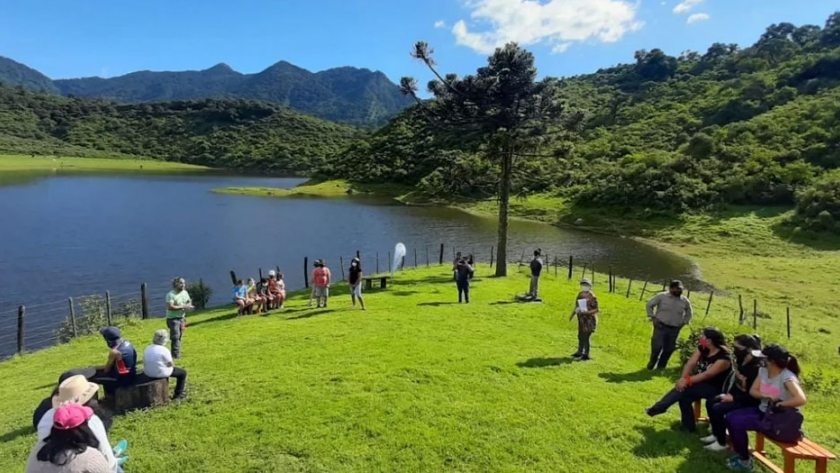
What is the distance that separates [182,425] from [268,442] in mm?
1787

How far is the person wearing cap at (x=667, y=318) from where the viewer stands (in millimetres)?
11602

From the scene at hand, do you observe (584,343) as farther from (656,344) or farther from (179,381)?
(179,381)

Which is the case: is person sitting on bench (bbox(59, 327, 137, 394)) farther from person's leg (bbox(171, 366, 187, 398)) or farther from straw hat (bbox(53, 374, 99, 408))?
straw hat (bbox(53, 374, 99, 408))

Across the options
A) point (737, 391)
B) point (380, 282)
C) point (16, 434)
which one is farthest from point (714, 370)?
point (380, 282)

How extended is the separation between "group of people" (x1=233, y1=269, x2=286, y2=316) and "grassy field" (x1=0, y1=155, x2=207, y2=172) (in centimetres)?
12683

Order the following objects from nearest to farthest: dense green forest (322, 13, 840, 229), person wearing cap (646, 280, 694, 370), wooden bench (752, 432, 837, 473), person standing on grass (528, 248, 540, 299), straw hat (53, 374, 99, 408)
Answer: straw hat (53, 374, 99, 408) < wooden bench (752, 432, 837, 473) < person wearing cap (646, 280, 694, 370) < person standing on grass (528, 248, 540, 299) < dense green forest (322, 13, 840, 229)

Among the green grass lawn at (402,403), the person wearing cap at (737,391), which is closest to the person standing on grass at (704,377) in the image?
the person wearing cap at (737,391)

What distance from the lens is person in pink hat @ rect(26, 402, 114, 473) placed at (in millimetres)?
5020

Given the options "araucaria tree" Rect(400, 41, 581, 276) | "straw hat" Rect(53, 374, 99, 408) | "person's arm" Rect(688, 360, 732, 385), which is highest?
"araucaria tree" Rect(400, 41, 581, 276)

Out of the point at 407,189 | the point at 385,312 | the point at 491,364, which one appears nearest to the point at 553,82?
the point at 385,312

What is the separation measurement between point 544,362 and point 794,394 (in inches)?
242

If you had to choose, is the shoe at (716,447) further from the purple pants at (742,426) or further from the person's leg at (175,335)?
the person's leg at (175,335)

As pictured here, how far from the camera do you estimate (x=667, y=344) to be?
12.0 meters

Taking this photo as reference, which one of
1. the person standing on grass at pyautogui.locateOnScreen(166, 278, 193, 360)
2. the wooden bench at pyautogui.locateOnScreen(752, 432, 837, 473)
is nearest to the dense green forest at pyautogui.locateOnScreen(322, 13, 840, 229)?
the person standing on grass at pyautogui.locateOnScreen(166, 278, 193, 360)
